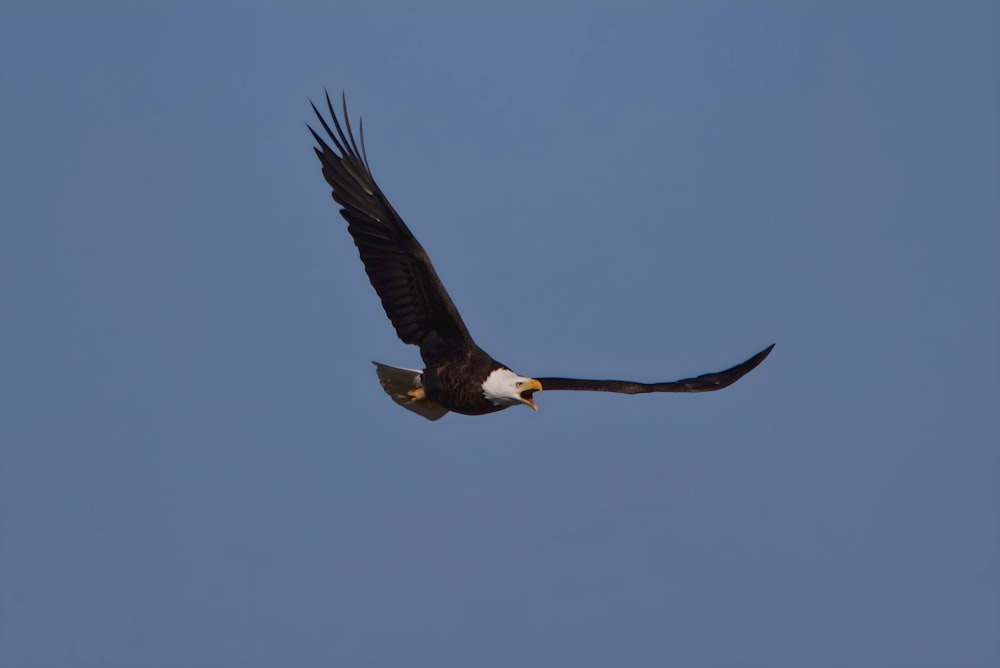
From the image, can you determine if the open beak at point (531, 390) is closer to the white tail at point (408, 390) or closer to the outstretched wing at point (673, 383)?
the outstretched wing at point (673, 383)

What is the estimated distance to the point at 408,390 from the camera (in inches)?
545

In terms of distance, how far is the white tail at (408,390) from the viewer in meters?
13.7

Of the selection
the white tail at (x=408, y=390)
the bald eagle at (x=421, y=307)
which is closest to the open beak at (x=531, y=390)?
the bald eagle at (x=421, y=307)

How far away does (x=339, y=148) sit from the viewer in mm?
13086

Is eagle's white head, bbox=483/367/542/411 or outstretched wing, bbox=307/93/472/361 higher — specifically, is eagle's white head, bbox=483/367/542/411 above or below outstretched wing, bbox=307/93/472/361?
below

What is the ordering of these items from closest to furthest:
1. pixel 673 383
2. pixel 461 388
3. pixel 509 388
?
pixel 509 388, pixel 461 388, pixel 673 383

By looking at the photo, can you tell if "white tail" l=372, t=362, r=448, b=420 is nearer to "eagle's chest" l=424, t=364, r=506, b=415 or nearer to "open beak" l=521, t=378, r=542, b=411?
"eagle's chest" l=424, t=364, r=506, b=415

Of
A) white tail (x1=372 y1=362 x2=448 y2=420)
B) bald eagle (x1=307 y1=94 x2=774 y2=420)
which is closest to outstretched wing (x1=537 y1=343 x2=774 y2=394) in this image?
bald eagle (x1=307 y1=94 x2=774 y2=420)

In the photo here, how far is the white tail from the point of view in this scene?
1374 centimetres

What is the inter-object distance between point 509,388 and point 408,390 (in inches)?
49.1

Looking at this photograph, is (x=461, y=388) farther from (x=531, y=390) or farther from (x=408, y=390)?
(x=408, y=390)

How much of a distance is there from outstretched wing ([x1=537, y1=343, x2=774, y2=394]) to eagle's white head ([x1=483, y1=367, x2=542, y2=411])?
185 millimetres

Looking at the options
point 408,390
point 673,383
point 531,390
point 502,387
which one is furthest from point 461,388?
point 673,383

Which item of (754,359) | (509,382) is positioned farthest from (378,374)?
(754,359)
